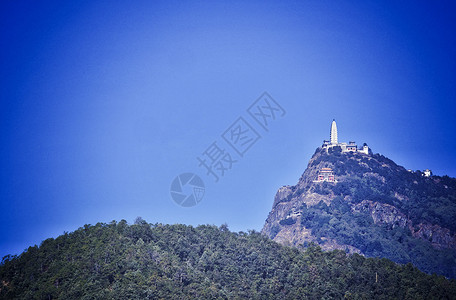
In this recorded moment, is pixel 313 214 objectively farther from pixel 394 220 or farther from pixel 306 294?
pixel 306 294

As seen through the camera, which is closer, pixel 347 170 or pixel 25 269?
pixel 25 269


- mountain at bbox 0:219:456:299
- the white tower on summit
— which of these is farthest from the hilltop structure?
mountain at bbox 0:219:456:299

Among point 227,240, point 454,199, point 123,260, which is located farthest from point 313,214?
point 123,260

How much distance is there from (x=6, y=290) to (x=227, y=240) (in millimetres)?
25216

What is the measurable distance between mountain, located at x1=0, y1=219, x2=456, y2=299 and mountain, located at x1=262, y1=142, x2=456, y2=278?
1481 inches

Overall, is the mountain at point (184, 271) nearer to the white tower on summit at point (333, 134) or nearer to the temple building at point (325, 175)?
the temple building at point (325, 175)

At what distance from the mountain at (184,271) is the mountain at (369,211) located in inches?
1481

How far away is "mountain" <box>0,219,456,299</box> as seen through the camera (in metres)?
46.5

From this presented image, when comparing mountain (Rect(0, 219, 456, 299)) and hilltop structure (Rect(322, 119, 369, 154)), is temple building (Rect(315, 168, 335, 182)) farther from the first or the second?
mountain (Rect(0, 219, 456, 299))

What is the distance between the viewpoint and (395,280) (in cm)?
5038

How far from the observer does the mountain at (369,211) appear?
92.9 m

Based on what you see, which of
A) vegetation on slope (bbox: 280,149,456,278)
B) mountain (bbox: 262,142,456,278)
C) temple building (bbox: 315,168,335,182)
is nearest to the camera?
vegetation on slope (bbox: 280,149,456,278)

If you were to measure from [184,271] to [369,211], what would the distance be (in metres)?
62.1

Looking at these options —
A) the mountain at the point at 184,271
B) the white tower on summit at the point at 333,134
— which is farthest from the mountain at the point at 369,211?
the mountain at the point at 184,271
